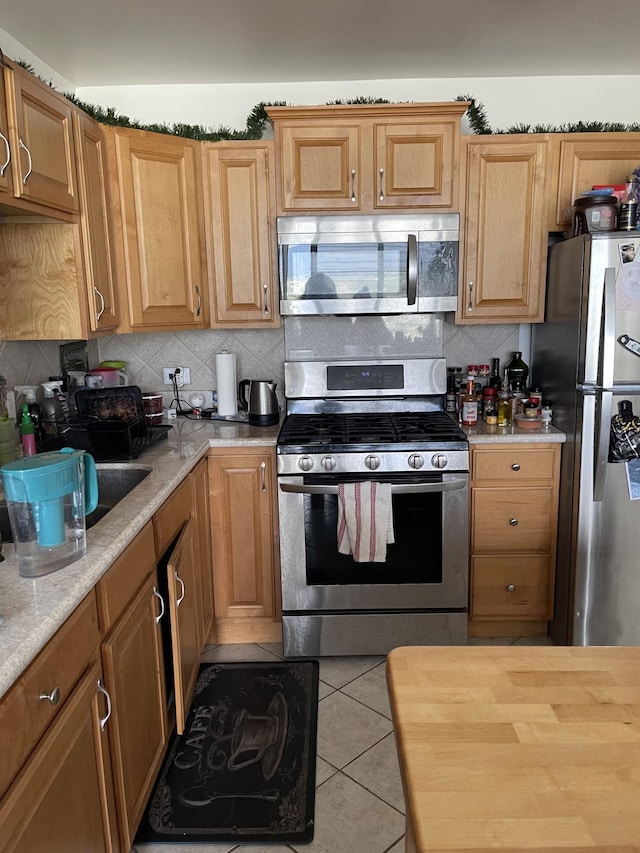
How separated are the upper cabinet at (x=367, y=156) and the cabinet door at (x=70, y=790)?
6.91 ft

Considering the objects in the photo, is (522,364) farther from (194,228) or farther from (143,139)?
(143,139)

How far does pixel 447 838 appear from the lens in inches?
28.0

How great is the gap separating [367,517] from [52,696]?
5.10ft

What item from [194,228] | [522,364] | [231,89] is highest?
[231,89]

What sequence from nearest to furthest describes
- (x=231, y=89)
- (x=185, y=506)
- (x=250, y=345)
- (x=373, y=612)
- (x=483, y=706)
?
1. (x=483, y=706)
2. (x=185, y=506)
3. (x=373, y=612)
4. (x=231, y=89)
5. (x=250, y=345)

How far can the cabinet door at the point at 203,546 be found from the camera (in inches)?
98.5

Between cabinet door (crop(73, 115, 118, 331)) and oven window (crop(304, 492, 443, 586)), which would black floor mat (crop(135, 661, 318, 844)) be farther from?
cabinet door (crop(73, 115, 118, 331))

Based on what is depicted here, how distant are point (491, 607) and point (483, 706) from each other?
77.0 inches

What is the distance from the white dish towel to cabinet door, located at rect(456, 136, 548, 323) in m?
0.92

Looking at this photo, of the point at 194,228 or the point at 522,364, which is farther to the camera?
the point at 522,364

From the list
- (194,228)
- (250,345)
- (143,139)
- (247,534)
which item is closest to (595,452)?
(247,534)

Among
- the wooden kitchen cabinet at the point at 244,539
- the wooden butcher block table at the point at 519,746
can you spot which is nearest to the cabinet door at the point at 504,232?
the wooden kitchen cabinet at the point at 244,539

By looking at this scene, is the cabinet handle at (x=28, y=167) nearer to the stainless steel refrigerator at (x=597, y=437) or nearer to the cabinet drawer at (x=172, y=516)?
the cabinet drawer at (x=172, y=516)

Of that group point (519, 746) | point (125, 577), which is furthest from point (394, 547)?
point (519, 746)
